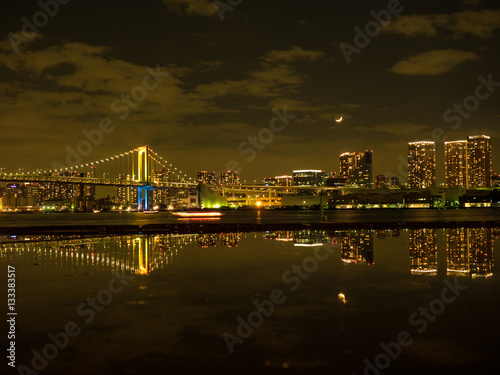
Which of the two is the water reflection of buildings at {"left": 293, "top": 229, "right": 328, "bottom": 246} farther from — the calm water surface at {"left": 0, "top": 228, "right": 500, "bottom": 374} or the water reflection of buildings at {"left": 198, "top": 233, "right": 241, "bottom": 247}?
the calm water surface at {"left": 0, "top": 228, "right": 500, "bottom": 374}

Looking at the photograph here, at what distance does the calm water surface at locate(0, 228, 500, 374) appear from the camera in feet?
17.1

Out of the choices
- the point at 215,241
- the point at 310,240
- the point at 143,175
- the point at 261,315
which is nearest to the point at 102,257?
the point at 215,241

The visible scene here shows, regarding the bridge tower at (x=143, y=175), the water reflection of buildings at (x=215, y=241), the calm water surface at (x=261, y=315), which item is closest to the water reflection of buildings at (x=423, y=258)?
the calm water surface at (x=261, y=315)

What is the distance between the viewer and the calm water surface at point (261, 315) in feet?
17.1

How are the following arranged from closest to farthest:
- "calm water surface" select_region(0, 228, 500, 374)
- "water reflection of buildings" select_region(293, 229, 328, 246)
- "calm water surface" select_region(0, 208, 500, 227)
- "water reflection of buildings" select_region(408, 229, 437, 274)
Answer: "calm water surface" select_region(0, 228, 500, 374), "water reflection of buildings" select_region(408, 229, 437, 274), "water reflection of buildings" select_region(293, 229, 328, 246), "calm water surface" select_region(0, 208, 500, 227)

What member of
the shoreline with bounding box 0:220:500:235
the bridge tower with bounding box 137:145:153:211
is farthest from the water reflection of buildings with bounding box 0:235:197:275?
the bridge tower with bounding box 137:145:153:211

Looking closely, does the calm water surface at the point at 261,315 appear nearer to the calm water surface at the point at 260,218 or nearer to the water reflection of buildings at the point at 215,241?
the water reflection of buildings at the point at 215,241

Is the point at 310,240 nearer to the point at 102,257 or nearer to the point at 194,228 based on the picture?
the point at 102,257

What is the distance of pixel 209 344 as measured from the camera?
5809 millimetres

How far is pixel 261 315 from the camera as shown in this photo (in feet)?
23.7

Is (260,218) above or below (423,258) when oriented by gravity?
below

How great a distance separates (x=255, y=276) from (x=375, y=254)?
590cm

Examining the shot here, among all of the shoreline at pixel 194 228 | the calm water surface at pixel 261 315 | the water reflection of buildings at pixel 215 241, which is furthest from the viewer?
the shoreline at pixel 194 228

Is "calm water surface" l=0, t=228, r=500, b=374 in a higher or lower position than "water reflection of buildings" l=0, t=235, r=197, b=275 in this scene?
higher
